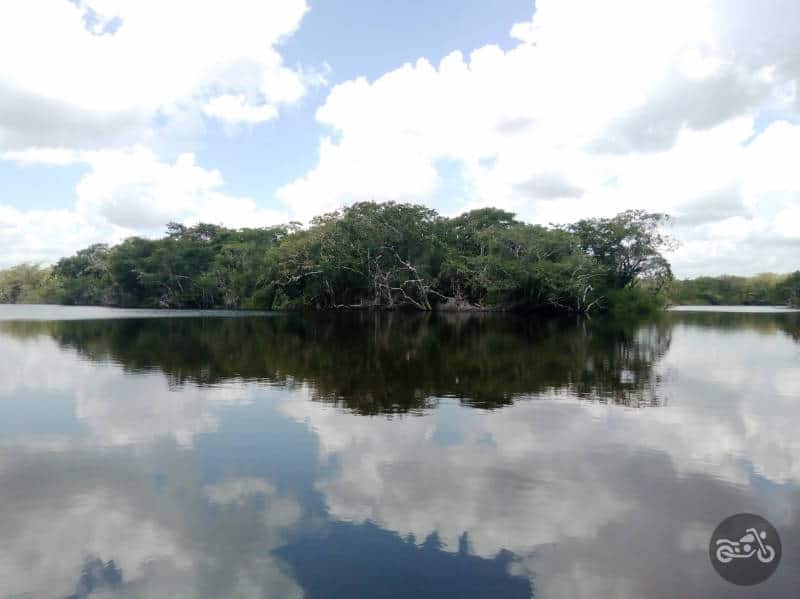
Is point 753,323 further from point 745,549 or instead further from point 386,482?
point 386,482

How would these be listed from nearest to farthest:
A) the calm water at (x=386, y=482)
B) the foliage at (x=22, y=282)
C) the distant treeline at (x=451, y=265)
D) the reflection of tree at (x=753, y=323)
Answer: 1. the calm water at (x=386, y=482)
2. the reflection of tree at (x=753, y=323)
3. the distant treeline at (x=451, y=265)
4. the foliage at (x=22, y=282)

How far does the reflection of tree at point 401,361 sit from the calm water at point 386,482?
0.73ft

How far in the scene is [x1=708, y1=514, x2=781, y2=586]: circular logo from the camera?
19.7 feet

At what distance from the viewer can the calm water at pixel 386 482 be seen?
5926 millimetres

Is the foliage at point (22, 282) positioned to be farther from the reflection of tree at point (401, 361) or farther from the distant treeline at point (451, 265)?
the reflection of tree at point (401, 361)

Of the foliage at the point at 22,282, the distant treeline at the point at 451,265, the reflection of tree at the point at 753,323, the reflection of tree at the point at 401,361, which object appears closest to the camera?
the reflection of tree at the point at 401,361

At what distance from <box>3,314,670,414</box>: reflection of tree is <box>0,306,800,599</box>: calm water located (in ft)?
0.73

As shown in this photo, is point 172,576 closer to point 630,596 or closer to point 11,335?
point 630,596

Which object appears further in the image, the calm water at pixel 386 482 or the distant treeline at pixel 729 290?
the distant treeline at pixel 729 290

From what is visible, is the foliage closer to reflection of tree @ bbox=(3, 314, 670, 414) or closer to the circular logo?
reflection of tree @ bbox=(3, 314, 670, 414)

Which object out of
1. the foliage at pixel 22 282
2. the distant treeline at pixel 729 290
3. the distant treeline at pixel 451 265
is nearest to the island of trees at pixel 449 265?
the distant treeline at pixel 451 265

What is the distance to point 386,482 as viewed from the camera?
8.41 m

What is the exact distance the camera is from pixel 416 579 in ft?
19.0

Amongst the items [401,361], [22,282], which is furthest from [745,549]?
[22,282]
